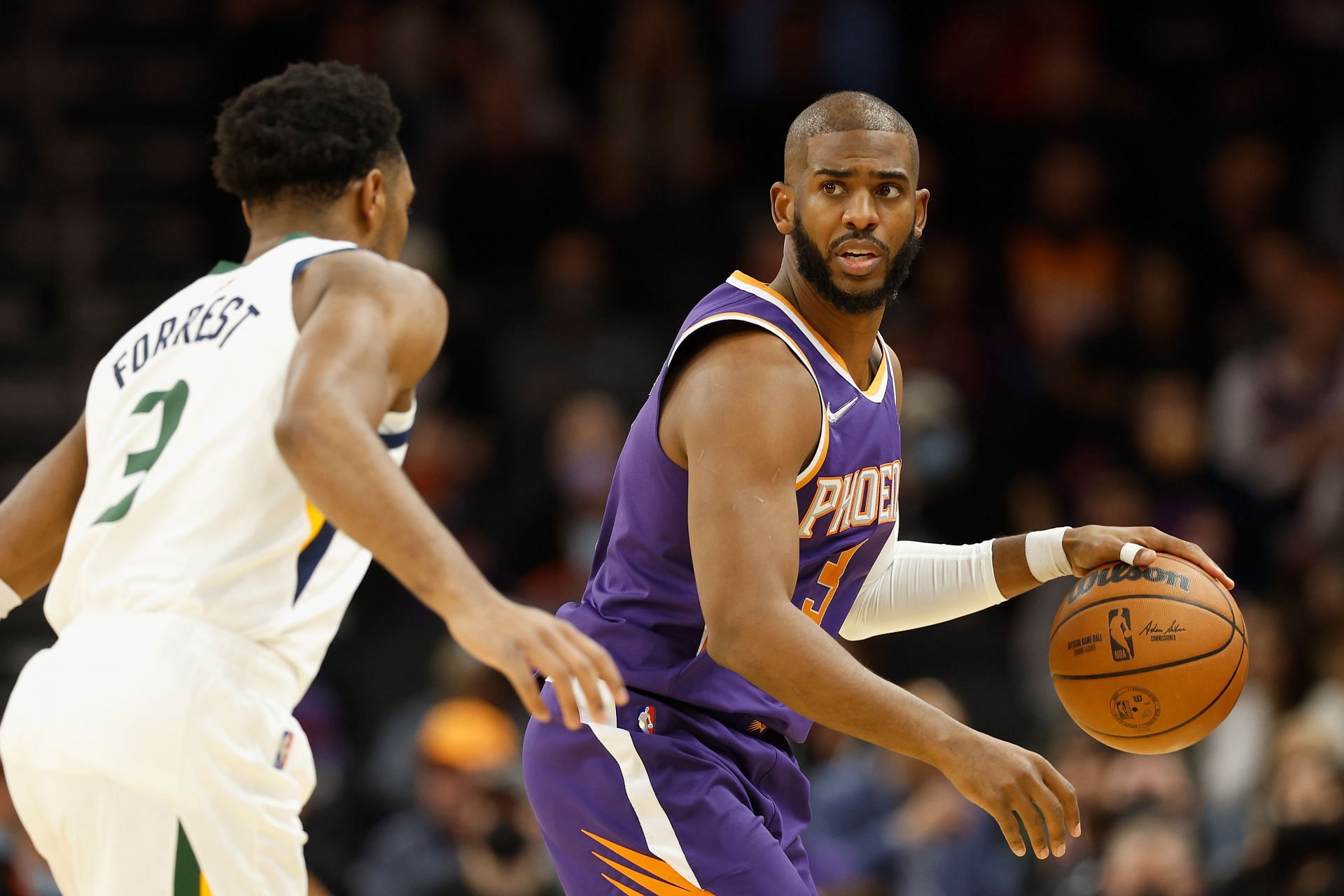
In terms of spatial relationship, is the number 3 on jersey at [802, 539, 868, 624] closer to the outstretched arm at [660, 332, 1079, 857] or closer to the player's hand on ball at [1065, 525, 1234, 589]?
the outstretched arm at [660, 332, 1079, 857]

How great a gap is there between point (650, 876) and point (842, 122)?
1891 mm

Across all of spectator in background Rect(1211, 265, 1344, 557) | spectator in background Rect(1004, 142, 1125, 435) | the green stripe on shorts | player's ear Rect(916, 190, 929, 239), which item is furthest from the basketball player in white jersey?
spectator in background Rect(1004, 142, 1125, 435)

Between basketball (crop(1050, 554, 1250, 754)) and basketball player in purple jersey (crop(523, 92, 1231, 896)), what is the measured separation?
111 millimetres

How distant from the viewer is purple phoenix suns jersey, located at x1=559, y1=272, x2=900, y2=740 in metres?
4.28

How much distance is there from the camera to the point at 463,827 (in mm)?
8523

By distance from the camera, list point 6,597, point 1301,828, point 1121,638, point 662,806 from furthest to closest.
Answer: point 1301,828 → point 1121,638 → point 662,806 → point 6,597

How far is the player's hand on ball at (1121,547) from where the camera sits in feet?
15.3

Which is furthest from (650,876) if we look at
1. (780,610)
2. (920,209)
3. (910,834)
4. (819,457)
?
(910,834)

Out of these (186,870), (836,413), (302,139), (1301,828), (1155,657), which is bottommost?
(1301,828)

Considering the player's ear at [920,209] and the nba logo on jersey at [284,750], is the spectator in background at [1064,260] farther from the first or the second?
the nba logo on jersey at [284,750]

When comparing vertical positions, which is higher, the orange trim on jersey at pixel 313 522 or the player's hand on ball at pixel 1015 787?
the orange trim on jersey at pixel 313 522

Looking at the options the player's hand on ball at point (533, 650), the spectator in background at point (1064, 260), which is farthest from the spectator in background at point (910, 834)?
the player's hand on ball at point (533, 650)

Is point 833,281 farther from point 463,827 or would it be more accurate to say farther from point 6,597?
point 463,827

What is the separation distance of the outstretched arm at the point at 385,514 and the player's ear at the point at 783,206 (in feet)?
4.58
